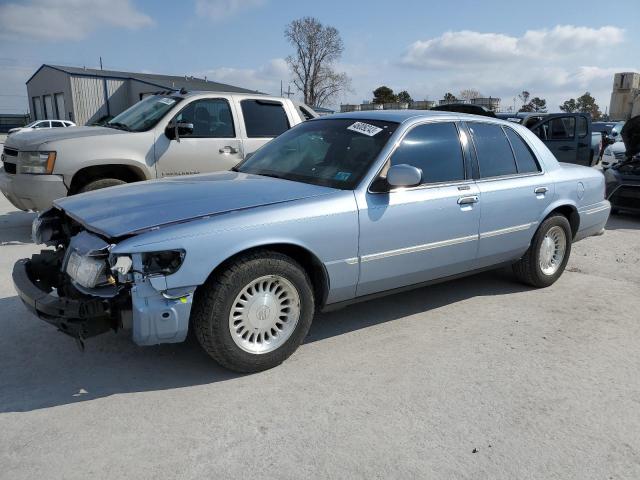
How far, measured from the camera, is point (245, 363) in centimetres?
333

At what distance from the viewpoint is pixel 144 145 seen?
21.0 ft

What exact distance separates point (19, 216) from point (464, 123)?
6863 mm

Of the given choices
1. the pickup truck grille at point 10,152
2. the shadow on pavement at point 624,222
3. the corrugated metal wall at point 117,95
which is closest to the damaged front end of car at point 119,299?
the pickup truck grille at point 10,152

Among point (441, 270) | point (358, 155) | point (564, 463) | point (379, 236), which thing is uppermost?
point (358, 155)

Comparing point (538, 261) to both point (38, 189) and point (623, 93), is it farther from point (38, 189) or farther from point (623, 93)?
point (623, 93)

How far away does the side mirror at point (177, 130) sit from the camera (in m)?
6.41

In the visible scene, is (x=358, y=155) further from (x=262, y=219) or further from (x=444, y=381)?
(x=444, y=381)

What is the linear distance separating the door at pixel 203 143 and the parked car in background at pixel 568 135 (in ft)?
23.1

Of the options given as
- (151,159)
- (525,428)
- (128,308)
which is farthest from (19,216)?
(525,428)

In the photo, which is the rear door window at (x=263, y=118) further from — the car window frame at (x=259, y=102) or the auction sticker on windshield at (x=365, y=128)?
the auction sticker on windshield at (x=365, y=128)

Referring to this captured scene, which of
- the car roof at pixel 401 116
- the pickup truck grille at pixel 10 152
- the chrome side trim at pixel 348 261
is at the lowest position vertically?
the chrome side trim at pixel 348 261

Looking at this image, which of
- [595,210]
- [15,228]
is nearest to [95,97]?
[15,228]

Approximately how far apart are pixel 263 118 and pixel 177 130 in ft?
4.47

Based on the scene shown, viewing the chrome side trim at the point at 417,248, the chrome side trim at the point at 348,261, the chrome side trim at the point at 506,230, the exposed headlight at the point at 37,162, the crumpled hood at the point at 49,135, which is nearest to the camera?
the chrome side trim at the point at 348,261
